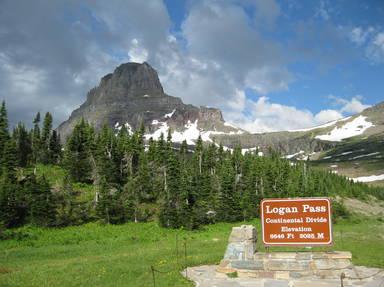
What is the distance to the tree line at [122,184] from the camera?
5041cm

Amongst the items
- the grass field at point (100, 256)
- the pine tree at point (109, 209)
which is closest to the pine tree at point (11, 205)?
the grass field at point (100, 256)

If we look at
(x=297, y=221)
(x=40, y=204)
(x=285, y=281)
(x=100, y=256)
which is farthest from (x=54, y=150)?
(x=285, y=281)

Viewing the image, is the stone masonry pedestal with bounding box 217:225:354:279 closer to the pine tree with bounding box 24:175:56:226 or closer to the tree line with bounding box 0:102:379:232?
the tree line with bounding box 0:102:379:232

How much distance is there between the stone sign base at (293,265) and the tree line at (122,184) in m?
32.1

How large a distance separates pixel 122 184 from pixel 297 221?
57.9 m

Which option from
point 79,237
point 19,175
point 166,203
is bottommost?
point 79,237

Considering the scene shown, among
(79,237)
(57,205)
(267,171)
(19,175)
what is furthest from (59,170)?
(267,171)

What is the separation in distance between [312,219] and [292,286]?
13.1 feet

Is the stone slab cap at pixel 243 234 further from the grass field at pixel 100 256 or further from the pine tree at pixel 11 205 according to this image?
the pine tree at pixel 11 205

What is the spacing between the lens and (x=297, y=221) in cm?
1872

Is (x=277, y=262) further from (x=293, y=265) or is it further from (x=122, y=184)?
(x=122, y=184)

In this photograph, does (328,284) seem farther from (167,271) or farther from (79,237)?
(79,237)

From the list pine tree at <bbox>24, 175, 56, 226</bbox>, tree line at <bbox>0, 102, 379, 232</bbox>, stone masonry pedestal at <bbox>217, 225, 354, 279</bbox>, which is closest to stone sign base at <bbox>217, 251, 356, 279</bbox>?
stone masonry pedestal at <bbox>217, 225, 354, 279</bbox>

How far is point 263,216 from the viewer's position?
63.4 ft
